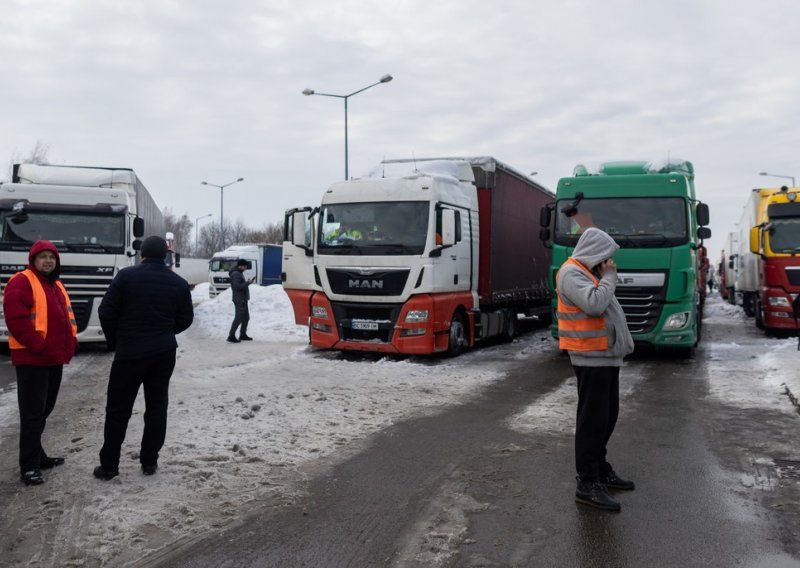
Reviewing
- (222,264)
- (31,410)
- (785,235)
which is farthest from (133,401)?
(222,264)

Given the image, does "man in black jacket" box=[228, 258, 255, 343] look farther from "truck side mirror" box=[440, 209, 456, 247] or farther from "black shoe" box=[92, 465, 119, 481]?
"black shoe" box=[92, 465, 119, 481]

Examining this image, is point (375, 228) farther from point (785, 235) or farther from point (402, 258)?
point (785, 235)

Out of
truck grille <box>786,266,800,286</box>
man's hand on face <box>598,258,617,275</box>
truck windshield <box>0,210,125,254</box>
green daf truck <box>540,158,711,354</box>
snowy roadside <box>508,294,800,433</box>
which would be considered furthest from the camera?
truck grille <box>786,266,800,286</box>

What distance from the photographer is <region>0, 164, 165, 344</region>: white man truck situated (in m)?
A: 13.1

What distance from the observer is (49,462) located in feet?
18.8

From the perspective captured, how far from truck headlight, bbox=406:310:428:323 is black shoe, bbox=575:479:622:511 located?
23.4 ft

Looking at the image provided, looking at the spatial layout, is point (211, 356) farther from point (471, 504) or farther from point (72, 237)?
point (471, 504)

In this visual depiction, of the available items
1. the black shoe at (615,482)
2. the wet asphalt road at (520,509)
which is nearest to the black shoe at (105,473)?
the wet asphalt road at (520,509)

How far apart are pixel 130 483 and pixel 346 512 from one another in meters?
1.67

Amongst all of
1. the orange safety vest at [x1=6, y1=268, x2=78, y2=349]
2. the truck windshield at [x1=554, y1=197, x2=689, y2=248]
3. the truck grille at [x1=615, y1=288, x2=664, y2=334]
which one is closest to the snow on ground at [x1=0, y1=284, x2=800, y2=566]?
the truck grille at [x1=615, y1=288, x2=664, y2=334]

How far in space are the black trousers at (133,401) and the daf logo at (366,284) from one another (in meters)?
6.79

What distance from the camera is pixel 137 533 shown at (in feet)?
14.3

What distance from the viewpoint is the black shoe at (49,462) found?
5691 mm

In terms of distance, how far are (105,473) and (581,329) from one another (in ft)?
12.0
